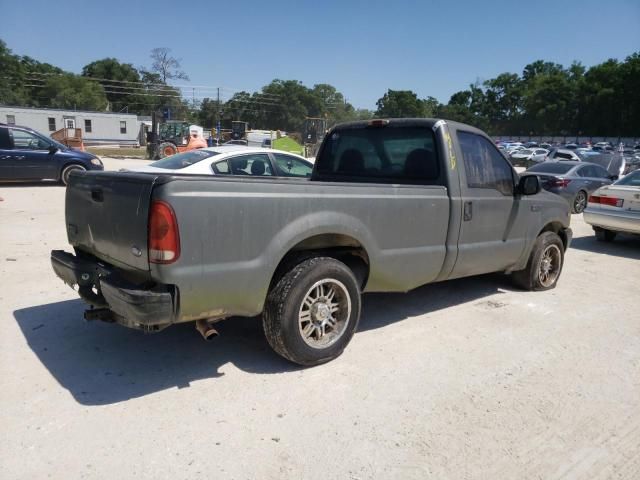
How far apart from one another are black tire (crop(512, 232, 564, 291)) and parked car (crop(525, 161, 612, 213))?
7661 mm

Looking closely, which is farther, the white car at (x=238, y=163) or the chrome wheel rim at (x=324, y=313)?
the white car at (x=238, y=163)

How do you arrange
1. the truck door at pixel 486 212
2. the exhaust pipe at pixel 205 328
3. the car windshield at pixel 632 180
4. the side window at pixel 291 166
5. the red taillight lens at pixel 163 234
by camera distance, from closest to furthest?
the red taillight lens at pixel 163 234
the exhaust pipe at pixel 205 328
the truck door at pixel 486 212
the side window at pixel 291 166
the car windshield at pixel 632 180

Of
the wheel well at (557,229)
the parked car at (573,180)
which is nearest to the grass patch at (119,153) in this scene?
the parked car at (573,180)

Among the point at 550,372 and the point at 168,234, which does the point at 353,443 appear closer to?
the point at 168,234

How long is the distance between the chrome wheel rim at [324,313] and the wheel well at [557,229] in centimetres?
330

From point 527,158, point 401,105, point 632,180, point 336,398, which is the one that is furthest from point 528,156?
point 401,105

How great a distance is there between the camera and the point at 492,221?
5.00 meters

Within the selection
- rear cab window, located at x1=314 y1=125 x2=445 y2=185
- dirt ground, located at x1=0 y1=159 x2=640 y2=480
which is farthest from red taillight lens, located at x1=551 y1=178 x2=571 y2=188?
rear cab window, located at x1=314 y1=125 x2=445 y2=185

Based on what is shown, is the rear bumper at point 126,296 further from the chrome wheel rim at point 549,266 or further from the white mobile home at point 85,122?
the white mobile home at point 85,122

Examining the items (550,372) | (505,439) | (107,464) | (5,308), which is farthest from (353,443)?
(5,308)

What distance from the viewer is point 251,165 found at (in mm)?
9070

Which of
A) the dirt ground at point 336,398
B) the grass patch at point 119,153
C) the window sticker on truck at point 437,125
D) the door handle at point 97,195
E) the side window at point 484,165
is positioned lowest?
the grass patch at point 119,153

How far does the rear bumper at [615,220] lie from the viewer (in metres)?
8.77

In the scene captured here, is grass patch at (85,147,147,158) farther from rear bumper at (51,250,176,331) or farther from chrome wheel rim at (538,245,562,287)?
rear bumper at (51,250,176,331)
